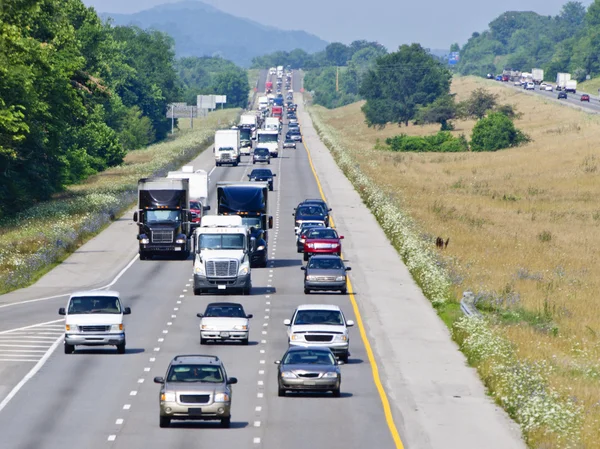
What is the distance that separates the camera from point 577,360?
40.0m

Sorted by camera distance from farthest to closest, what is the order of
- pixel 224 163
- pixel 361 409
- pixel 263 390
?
pixel 224 163, pixel 263 390, pixel 361 409

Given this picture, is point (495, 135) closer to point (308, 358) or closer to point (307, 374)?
point (308, 358)

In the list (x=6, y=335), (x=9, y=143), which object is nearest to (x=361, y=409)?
(x=6, y=335)

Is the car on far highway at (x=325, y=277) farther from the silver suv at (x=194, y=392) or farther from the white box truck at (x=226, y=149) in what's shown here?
the white box truck at (x=226, y=149)

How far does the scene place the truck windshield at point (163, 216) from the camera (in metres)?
65.1

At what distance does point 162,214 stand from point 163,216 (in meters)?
0.11

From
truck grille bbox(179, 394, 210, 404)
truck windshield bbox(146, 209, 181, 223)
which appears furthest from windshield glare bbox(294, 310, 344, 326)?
truck windshield bbox(146, 209, 181, 223)

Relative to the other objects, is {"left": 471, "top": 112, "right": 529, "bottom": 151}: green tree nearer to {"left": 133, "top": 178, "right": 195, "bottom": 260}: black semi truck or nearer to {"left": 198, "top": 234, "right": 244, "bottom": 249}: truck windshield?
{"left": 133, "top": 178, "right": 195, "bottom": 260}: black semi truck

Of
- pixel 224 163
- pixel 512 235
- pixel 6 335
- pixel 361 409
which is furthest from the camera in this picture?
pixel 224 163

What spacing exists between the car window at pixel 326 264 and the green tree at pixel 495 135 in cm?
10228

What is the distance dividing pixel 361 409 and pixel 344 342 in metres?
6.63

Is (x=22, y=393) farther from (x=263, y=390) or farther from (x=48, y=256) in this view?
(x=48, y=256)

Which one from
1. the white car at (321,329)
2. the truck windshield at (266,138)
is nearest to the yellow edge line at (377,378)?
the white car at (321,329)

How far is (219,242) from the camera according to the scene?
5509cm
